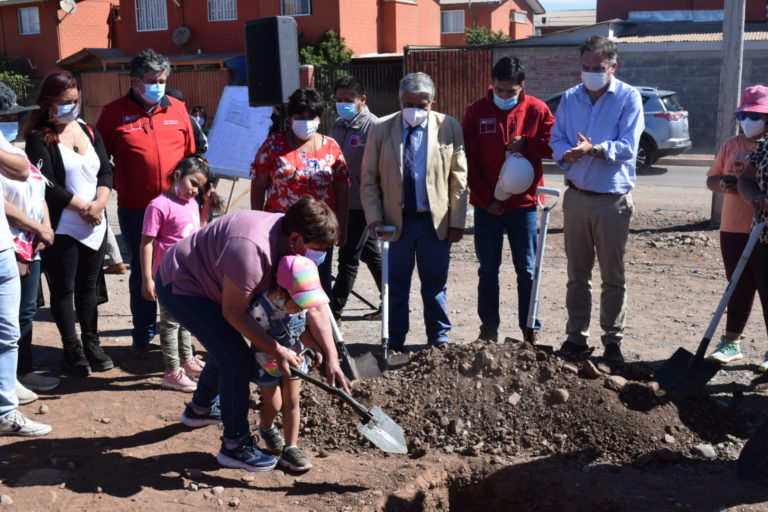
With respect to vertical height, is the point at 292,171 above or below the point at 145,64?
below

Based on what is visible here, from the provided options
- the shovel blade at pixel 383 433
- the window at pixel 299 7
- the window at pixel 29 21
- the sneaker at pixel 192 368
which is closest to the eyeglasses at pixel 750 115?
the shovel blade at pixel 383 433

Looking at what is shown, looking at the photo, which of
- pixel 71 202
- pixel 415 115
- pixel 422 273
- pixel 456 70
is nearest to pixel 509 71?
pixel 415 115

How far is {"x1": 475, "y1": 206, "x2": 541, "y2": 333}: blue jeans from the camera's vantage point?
18.3ft

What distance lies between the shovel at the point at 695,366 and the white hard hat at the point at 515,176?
1424 millimetres

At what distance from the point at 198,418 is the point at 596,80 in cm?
332

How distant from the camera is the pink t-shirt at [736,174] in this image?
525cm

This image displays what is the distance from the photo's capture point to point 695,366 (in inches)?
197

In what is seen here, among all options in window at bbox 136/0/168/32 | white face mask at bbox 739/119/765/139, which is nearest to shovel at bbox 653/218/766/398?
white face mask at bbox 739/119/765/139

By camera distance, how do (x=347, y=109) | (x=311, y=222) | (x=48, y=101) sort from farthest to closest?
1. (x=347, y=109)
2. (x=48, y=101)
3. (x=311, y=222)

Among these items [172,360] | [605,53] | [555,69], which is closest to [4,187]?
[172,360]

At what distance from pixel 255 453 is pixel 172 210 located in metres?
1.71

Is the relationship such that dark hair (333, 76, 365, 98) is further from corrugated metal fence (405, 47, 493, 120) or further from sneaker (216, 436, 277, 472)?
corrugated metal fence (405, 47, 493, 120)

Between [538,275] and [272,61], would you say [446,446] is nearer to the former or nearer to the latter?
[538,275]

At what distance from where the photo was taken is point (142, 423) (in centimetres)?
471
